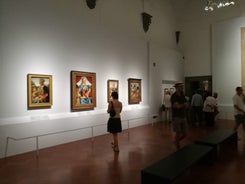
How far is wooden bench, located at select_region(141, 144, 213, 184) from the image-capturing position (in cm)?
304

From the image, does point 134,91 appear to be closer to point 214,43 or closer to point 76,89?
point 76,89

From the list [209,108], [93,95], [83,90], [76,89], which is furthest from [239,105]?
[76,89]

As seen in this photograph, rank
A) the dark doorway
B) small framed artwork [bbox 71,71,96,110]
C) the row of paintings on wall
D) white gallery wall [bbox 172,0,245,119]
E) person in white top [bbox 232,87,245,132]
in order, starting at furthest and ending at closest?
the dark doorway < white gallery wall [bbox 172,0,245,119] < small framed artwork [bbox 71,71,96,110] < person in white top [bbox 232,87,245,132] < the row of paintings on wall

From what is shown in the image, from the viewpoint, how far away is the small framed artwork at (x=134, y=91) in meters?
9.89

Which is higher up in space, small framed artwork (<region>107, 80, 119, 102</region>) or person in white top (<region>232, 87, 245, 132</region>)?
small framed artwork (<region>107, 80, 119, 102</region>)

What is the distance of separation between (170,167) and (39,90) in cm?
447

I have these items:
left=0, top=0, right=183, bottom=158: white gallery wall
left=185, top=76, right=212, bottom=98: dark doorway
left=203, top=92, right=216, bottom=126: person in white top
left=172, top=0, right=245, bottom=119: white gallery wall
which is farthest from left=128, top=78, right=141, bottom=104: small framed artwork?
left=172, top=0, right=245, bottom=119: white gallery wall

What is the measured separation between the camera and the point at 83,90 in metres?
7.50

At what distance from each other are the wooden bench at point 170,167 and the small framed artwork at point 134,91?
19.0 feet

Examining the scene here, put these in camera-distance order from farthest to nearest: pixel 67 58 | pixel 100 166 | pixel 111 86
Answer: pixel 111 86 < pixel 67 58 < pixel 100 166

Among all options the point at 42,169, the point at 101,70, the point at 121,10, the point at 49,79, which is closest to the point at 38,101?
the point at 49,79

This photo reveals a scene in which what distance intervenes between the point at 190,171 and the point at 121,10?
7.89 metres

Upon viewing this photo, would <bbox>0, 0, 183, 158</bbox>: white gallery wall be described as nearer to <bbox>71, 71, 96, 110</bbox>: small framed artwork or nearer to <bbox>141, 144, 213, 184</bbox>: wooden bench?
<bbox>71, 71, 96, 110</bbox>: small framed artwork

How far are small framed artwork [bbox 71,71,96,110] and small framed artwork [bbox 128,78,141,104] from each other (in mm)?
2453
